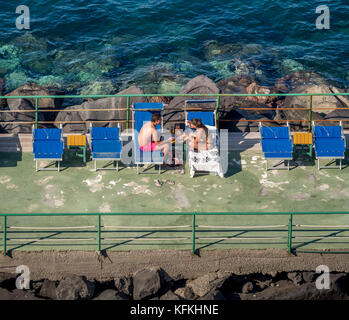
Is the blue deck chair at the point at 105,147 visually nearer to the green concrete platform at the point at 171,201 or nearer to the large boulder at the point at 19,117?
the green concrete platform at the point at 171,201

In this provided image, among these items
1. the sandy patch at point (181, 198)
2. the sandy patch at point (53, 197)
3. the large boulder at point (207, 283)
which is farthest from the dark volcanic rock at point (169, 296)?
the sandy patch at point (53, 197)

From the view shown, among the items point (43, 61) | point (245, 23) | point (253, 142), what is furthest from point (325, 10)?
point (253, 142)

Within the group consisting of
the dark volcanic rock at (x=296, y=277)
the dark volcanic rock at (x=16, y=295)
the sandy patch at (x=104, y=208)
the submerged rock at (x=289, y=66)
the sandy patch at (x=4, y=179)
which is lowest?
the dark volcanic rock at (x=16, y=295)

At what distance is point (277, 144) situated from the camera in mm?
16734

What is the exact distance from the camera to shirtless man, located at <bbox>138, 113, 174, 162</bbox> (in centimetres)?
1653

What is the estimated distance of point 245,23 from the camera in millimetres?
36375

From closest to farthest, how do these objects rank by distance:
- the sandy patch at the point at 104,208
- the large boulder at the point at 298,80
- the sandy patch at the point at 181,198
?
the sandy patch at the point at 104,208
the sandy patch at the point at 181,198
the large boulder at the point at 298,80

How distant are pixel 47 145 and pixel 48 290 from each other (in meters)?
4.42

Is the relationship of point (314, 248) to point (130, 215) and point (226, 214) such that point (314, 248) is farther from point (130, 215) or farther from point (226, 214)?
point (130, 215)

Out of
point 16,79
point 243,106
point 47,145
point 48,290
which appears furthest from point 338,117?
point 16,79

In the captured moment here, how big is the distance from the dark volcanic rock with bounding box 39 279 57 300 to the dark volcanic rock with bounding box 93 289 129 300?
3.11 feet

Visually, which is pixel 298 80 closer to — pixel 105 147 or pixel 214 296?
pixel 105 147

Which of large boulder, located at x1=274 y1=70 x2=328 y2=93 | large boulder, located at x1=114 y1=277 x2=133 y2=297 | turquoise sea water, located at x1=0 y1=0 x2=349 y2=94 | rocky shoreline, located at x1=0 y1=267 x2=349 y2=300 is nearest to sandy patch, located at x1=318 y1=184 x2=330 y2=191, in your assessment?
rocky shoreline, located at x1=0 y1=267 x2=349 y2=300

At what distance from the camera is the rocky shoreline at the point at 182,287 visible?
1339cm
